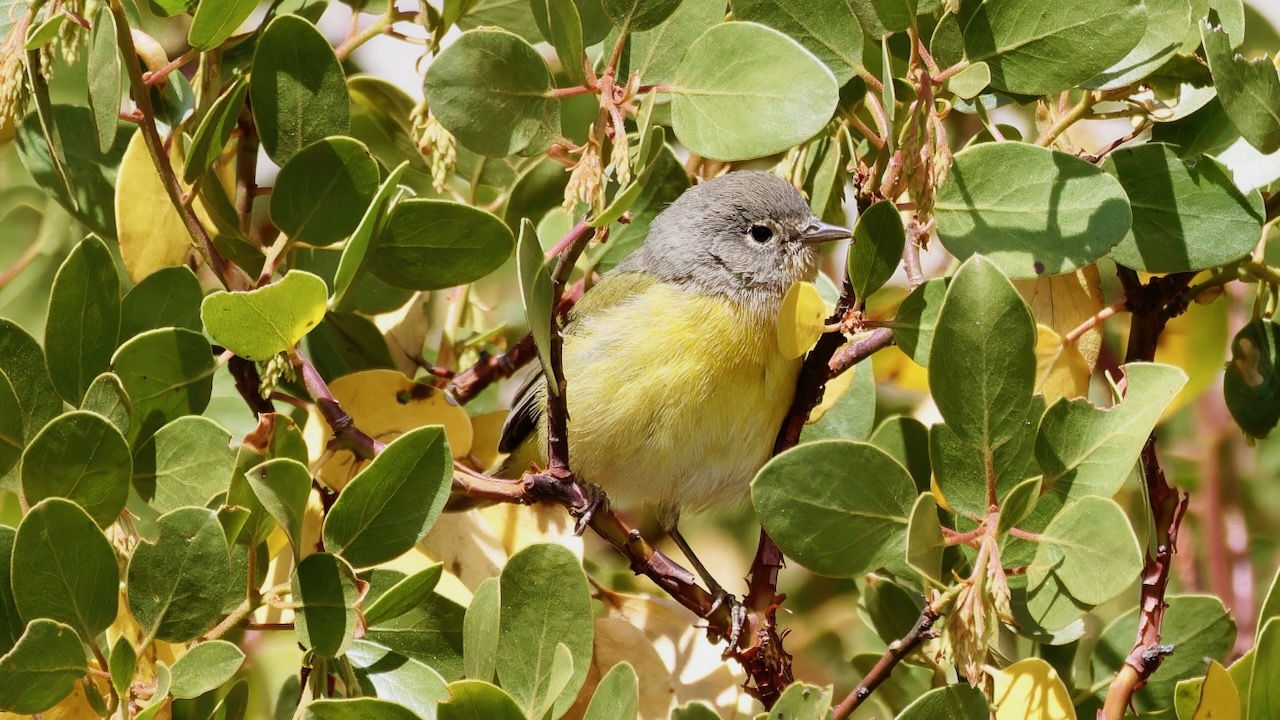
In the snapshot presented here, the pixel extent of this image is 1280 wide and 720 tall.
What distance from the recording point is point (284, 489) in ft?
5.93

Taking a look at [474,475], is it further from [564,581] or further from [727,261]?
[727,261]

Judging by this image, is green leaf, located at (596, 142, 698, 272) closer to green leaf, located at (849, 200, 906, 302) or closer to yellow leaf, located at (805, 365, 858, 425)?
yellow leaf, located at (805, 365, 858, 425)

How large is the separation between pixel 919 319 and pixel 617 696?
0.81 metres

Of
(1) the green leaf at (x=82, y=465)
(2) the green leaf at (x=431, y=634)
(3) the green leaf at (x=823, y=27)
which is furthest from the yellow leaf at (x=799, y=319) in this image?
(1) the green leaf at (x=82, y=465)

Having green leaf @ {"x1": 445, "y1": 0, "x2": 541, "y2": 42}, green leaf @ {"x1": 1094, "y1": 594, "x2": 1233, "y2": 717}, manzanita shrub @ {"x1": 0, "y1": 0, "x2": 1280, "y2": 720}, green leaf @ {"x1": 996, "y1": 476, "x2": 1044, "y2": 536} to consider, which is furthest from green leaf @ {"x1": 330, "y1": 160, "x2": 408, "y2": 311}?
green leaf @ {"x1": 1094, "y1": 594, "x2": 1233, "y2": 717}

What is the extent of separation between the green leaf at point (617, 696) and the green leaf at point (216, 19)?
1.20m

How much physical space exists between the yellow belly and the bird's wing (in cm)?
5

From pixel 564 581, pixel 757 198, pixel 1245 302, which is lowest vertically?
pixel 1245 302

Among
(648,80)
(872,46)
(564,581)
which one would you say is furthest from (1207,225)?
(564,581)

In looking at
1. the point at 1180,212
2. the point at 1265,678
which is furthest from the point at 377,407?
the point at 1265,678

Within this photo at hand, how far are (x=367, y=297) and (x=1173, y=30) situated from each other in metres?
1.60

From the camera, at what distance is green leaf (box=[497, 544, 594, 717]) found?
1919 millimetres

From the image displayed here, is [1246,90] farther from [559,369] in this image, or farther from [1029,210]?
[559,369]

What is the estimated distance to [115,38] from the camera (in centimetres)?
203
